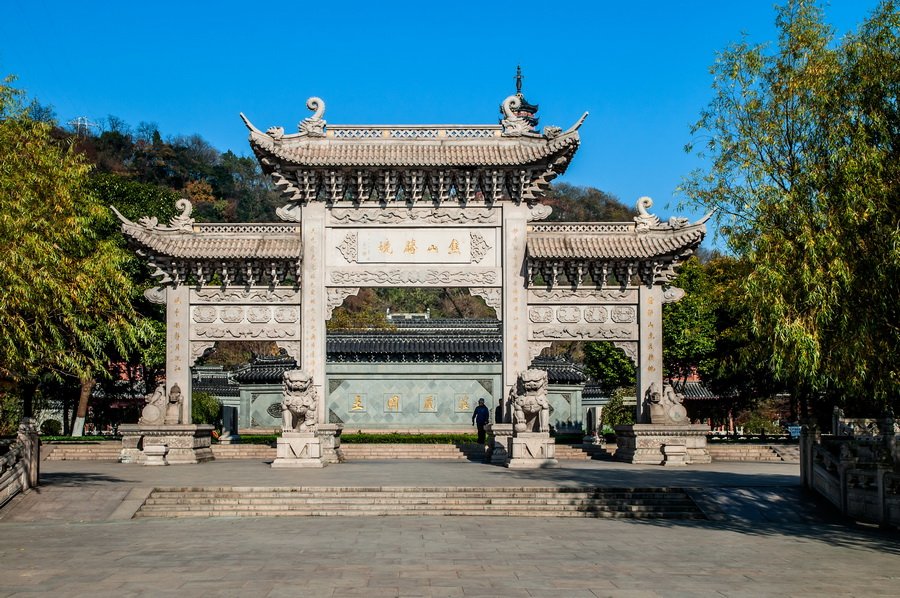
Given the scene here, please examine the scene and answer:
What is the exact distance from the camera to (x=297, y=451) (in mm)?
21906

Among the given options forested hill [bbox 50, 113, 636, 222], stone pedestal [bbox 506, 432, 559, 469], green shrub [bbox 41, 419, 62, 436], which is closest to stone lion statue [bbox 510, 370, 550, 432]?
stone pedestal [bbox 506, 432, 559, 469]

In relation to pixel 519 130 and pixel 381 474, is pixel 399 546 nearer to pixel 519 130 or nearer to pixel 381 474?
pixel 381 474

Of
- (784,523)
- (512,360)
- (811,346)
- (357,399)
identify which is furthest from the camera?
(357,399)

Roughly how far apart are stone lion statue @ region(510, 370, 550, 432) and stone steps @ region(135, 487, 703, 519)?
5476mm

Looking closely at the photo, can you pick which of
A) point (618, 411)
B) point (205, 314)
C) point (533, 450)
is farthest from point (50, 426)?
point (533, 450)

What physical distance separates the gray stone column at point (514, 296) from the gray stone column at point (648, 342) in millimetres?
2761

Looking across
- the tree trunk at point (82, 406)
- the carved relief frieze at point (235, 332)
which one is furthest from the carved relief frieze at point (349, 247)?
the tree trunk at point (82, 406)

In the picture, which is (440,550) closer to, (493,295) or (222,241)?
(493,295)

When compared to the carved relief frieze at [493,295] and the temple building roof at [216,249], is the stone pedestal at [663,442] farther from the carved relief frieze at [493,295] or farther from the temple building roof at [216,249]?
the temple building roof at [216,249]

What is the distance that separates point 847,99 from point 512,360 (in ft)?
40.2

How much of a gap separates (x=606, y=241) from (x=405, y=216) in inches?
197

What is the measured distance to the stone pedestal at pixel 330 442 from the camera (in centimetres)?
2352

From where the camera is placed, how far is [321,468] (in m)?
21.7

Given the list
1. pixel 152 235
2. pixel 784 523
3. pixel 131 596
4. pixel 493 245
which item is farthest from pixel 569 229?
pixel 131 596
